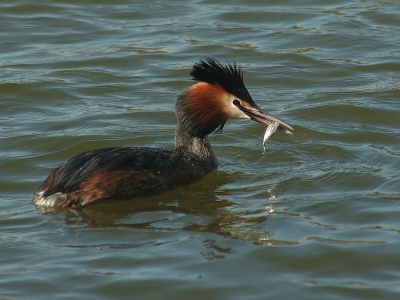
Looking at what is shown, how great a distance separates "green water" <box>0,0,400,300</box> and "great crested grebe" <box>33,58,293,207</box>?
14 centimetres

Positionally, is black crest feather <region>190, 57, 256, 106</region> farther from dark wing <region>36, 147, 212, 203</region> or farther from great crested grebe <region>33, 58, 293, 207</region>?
dark wing <region>36, 147, 212, 203</region>

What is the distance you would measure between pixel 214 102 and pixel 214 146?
0.97 m

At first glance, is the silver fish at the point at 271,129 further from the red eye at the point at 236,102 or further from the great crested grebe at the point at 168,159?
the red eye at the point at 236,102

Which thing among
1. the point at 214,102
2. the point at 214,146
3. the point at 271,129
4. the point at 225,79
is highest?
the point at 225,79

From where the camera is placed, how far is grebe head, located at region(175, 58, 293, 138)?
8.81 metres

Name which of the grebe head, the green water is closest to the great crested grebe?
the grebe head

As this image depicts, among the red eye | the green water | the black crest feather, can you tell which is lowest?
the green water

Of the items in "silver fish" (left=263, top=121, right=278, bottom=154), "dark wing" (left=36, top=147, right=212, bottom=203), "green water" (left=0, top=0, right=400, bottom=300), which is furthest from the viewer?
"silver fish" (left=263, top=121, right=278, bottom=154)

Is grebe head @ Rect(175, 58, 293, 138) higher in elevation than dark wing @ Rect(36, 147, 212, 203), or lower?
higher

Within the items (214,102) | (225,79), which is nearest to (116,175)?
(214,102)

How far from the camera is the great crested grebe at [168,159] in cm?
795

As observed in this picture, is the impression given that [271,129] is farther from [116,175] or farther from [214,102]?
[116,175]

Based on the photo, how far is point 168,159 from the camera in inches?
338

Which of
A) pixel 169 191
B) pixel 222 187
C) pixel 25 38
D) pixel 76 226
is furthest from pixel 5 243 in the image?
pixel 25 38
